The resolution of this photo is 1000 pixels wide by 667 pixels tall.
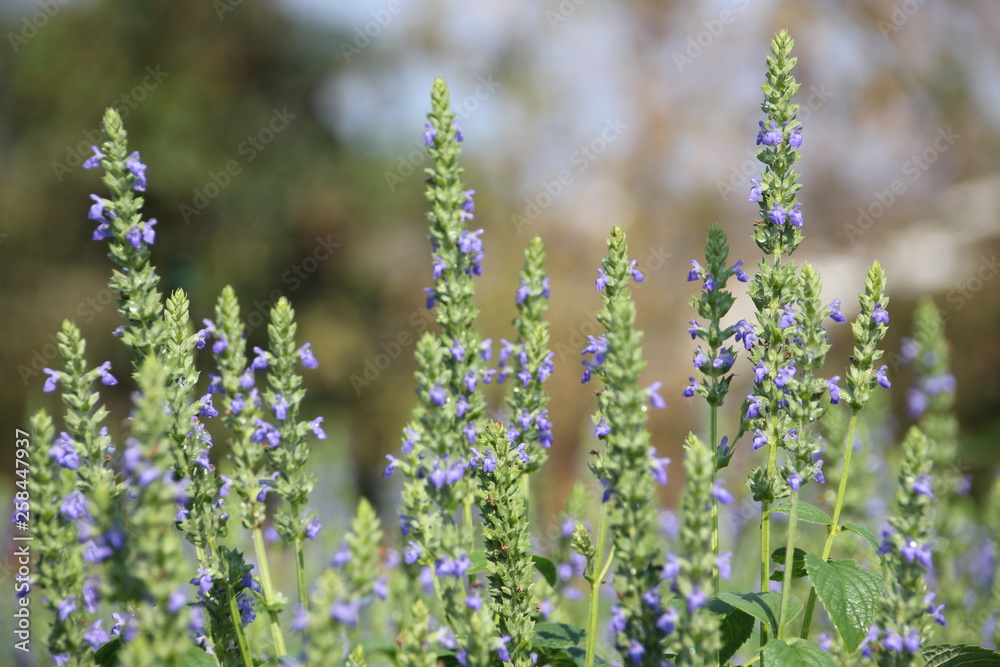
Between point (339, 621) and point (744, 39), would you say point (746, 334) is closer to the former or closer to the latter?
point (339, 621)

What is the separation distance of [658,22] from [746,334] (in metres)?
14.2

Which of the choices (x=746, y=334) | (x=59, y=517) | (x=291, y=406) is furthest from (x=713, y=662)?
(x=59, y=517)

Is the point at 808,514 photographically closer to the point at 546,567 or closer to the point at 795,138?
the point at 546,567

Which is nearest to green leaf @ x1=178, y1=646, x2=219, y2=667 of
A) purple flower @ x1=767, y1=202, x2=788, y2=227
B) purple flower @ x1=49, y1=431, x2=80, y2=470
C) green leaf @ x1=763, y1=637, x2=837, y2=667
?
purple flower @ x1=49, y1=431, x2=80, y2=470

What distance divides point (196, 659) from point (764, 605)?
6.12 feet

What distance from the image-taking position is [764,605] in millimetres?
2697

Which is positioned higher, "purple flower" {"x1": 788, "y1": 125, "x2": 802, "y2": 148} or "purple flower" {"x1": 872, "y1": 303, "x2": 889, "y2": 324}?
"purple flower" {"x1": 788, "y1": 125, "x2": 802, "y2": 148}

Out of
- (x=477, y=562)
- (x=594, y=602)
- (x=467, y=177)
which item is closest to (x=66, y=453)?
(x=477, y=562)

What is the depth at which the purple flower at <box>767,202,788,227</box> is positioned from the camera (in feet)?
9.99

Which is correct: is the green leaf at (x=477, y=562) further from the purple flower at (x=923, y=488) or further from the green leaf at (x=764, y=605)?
the purple flower at (x=923, y=488)

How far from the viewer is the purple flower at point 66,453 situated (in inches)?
99.9

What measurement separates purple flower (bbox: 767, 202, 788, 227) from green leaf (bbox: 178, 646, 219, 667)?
2506 millimetres

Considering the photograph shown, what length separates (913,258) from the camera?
12898 mm

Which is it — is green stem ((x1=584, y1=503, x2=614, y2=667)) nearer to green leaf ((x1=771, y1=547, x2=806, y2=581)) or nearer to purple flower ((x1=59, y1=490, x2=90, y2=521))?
green leaf ((x1=771, y1=547, x2=806, y2=581))
